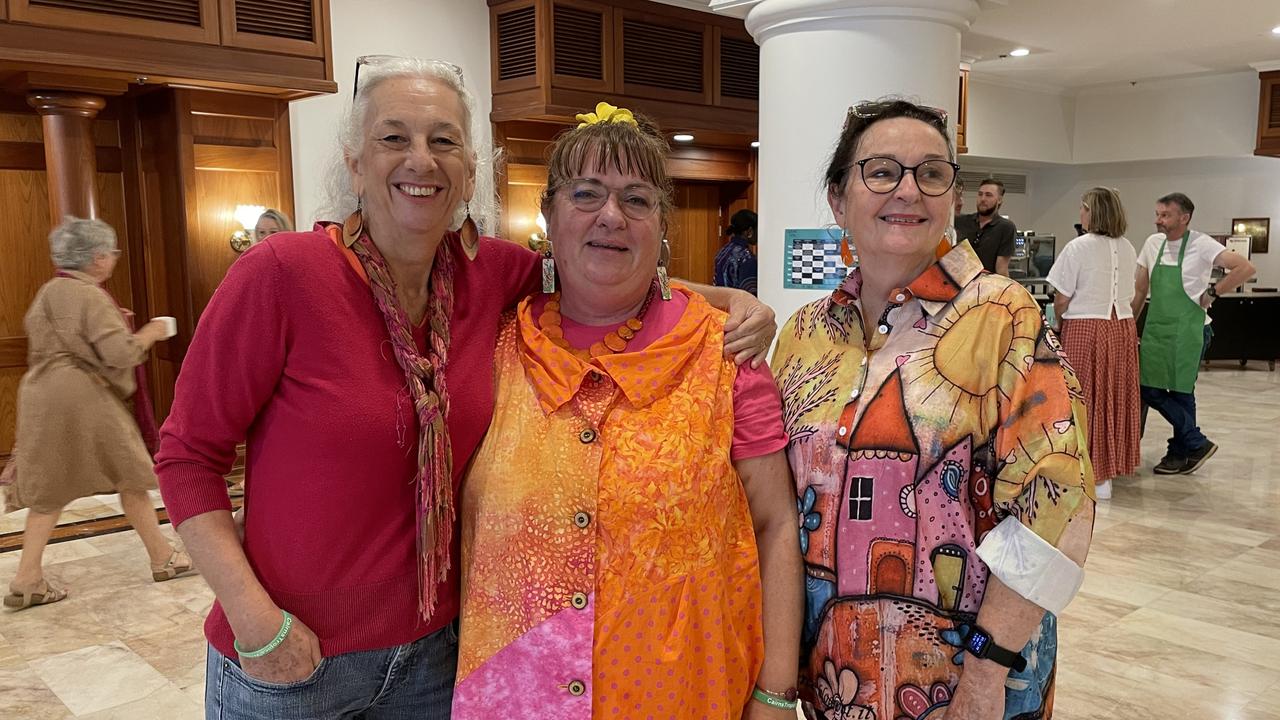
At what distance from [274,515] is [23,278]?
625cm

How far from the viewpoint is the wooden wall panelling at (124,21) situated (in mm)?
5250

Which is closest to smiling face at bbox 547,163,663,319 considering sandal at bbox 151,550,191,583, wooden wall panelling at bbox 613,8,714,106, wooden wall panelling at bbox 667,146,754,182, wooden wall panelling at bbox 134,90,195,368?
sandal at bbox 151,550,191,583

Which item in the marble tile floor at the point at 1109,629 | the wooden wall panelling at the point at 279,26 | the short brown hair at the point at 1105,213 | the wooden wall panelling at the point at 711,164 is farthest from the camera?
the wooden wall panelling at the point at 711,164

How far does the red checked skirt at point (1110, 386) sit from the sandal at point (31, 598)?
227 inches

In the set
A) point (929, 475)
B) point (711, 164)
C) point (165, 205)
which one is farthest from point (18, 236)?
point (929, 475)

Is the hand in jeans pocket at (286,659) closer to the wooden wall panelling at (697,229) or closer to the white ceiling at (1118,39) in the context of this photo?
the white ceiling at (1118,39)

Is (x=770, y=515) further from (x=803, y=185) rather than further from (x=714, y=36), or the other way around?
(x=714, y=36)

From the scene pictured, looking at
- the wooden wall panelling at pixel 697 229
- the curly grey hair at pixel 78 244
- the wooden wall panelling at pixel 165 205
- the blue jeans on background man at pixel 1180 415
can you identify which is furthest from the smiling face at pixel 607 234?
the wooden wall panelling at pixel 697 229

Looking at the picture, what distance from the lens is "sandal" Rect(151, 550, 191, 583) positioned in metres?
4.67

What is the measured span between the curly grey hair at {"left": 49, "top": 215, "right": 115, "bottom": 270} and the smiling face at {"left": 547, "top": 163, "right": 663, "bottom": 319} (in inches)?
137

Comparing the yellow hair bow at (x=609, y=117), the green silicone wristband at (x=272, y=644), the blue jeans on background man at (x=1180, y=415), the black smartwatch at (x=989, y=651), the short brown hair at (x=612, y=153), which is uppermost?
the yellow hair bow at (x=609, y=117)

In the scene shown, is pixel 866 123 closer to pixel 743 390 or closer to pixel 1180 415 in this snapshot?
pixel 743 390

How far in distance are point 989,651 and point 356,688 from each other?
107cm

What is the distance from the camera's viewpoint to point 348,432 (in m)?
1.55
